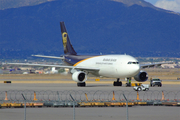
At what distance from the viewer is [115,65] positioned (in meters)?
53.7

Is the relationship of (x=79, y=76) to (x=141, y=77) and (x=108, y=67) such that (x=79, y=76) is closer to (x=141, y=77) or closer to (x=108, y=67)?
(x=108, y=67)

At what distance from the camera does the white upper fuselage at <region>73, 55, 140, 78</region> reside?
5162cm

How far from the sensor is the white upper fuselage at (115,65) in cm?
5162

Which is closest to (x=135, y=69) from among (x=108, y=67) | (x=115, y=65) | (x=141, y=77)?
(x=115, y=65)

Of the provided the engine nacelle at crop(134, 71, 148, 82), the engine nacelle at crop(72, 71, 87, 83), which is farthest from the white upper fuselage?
the engine nacelle at crop(72, 71, 87, 83)

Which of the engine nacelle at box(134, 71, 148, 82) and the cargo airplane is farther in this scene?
the engine nacelle at box(134, 71, 148, 82)

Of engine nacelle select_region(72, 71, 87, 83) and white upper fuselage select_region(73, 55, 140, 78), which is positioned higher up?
white upper fuselage select_region(73, 55, 140, 78)

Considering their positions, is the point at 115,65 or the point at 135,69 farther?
the point at 115,65

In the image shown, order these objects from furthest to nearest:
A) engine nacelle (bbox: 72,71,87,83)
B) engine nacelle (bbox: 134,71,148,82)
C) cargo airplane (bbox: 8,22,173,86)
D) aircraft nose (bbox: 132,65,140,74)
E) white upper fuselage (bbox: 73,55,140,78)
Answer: engine nacelle (bbox: 134,71,148,82) < engine nacelle (bbox: 72,71,87,83) < cargo airplane (bbox: 8,22,173,86) < white upper fuselage (bbox: 73,55,140,78) < aircraft nose (bbox: 132,65,140,74)

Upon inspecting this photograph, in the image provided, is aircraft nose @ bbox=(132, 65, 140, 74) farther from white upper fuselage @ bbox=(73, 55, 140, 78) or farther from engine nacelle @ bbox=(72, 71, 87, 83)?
engine nacelle @ bbox=(72, 71, 87, 83)

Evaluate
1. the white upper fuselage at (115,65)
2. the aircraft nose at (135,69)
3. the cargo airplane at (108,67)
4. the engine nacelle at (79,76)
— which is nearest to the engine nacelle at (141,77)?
the cargo airplane at (108,67)

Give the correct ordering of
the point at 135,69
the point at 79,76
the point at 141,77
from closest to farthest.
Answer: the point at 135,69
the point at 79,76
the point at 141,77
